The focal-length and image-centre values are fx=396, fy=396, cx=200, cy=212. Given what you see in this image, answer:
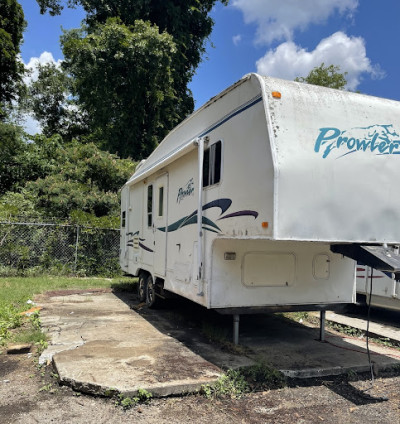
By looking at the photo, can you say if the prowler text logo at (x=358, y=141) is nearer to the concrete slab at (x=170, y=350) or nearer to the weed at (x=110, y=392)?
the concrete slab at (x=170, y=350)

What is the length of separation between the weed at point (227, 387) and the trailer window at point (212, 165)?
7.83ft

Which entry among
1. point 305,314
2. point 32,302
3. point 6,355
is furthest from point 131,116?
point 6,355

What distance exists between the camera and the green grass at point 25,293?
591 centimetres

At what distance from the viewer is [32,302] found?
8.37 meters

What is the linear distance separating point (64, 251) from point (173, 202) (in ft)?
25.0

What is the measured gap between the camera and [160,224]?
23.8 ft

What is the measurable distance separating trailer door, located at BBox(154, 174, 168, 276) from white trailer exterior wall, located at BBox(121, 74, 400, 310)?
728 mm

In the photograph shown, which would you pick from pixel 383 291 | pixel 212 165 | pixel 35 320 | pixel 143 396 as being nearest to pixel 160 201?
pixel 212 165

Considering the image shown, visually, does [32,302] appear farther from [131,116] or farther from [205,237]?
[131,116]

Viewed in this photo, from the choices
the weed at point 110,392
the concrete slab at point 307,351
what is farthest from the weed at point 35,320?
the concrete slab at point 307,351

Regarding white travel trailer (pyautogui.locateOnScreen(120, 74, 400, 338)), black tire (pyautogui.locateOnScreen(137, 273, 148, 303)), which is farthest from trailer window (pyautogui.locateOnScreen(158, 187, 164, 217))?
black tire (pyautogui.locateOnScreen(137, 273, 148, 303))

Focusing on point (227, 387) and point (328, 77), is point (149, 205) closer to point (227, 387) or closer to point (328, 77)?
point (227, 387)

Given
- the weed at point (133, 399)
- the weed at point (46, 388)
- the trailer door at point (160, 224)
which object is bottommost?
the weed at point (46, 388)

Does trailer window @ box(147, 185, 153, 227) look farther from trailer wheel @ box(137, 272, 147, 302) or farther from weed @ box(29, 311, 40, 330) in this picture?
weed @ box(29, 311, 40, 330)
